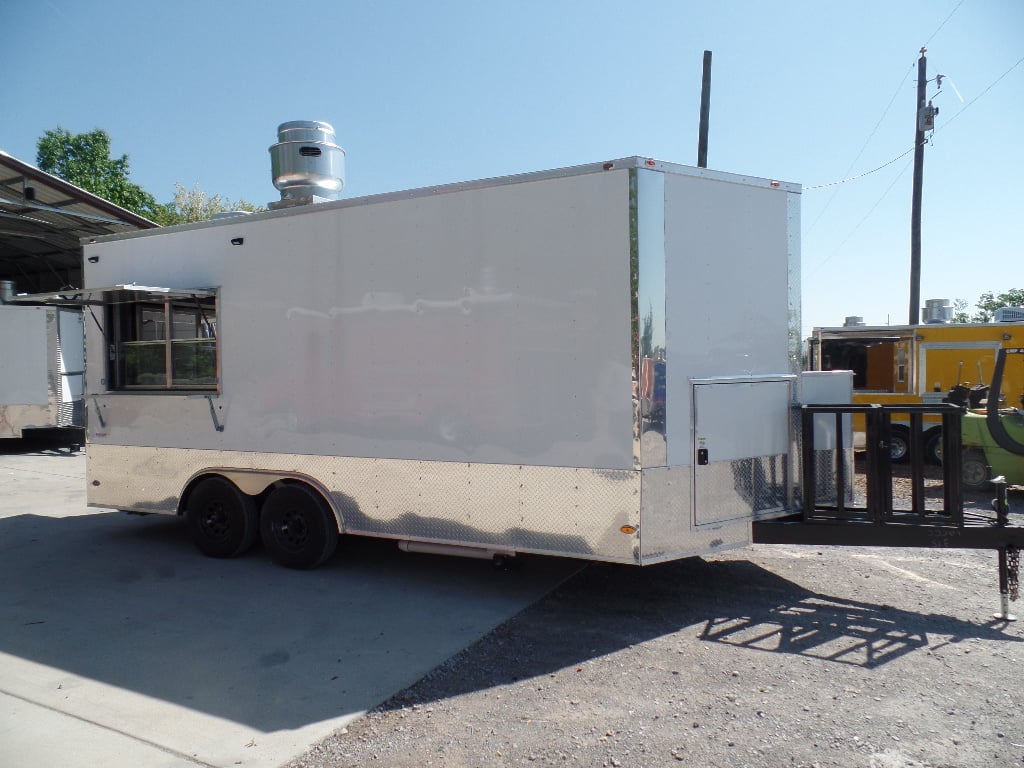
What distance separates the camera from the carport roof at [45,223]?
14406mm

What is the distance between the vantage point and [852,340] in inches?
521

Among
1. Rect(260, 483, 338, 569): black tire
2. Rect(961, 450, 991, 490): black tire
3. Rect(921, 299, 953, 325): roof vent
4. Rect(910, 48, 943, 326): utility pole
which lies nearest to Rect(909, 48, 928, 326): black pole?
Rect(910, 48, 943, 326): utility pole

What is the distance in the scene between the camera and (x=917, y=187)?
1658 cm

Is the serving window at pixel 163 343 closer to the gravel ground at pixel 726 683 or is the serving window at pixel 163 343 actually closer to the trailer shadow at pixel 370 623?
the trailer shadow at pixel 370 623

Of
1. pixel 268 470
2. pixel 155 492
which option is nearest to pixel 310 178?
pixel 268 470

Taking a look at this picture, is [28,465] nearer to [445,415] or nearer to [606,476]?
[445,415]

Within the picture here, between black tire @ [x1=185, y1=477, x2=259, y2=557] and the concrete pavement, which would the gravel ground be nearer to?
the concrete pavement

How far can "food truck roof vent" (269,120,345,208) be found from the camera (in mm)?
7098

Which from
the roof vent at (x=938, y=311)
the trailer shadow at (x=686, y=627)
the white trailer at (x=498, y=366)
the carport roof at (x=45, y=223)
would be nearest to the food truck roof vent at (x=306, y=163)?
the white trailer at (x=498, y=366)

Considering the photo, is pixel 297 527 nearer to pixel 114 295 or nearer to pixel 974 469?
pixel 114 295

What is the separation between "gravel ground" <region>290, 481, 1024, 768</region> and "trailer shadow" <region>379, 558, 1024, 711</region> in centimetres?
2

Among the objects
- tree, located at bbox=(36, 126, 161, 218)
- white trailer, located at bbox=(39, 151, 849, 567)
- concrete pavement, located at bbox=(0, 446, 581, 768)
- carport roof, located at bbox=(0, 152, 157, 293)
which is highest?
tree, located at bbox=(36, 126, 161, 218)

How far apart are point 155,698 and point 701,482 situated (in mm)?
3507

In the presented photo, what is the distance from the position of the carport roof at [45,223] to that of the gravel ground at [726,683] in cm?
1245
